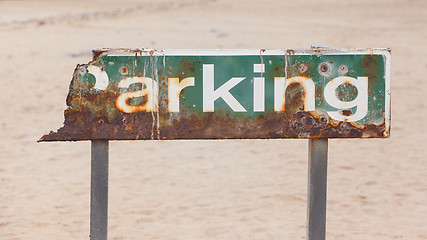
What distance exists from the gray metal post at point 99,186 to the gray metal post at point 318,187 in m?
0.90

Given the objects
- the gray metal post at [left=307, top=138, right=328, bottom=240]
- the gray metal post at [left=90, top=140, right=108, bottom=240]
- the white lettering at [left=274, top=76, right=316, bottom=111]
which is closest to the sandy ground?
the gray metal post at [left=307, top=138, right=328, bottom=240]

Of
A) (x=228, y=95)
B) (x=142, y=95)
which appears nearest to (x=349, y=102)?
(x=228, y=95)

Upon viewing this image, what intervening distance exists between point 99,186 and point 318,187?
3.12ft

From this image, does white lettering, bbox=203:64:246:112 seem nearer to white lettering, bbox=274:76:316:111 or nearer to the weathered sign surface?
the weathered sign surface

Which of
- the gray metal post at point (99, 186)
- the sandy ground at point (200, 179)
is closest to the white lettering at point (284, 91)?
the gray metal post at point (99, 186)

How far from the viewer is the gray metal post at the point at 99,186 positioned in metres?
2.86

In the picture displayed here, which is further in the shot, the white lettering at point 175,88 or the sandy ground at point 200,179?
the sandy ground at point 200,179

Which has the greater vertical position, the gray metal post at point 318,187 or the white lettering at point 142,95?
the white lettering at point 142,95

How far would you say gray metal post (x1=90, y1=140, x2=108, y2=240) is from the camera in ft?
9.39

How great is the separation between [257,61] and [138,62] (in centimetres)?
50

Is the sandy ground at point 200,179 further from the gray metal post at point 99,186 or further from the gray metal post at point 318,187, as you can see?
the gray metal post at point 99,186

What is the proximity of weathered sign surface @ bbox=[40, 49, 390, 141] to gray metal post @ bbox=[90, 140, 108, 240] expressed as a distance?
7cm

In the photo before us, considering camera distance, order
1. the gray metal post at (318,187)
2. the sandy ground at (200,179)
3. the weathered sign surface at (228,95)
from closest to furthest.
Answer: the weathered sign surface at (228,95) < the gray metal post at (318,187) < the sandy ground at (200,179)

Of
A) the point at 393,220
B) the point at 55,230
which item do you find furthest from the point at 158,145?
the point at 393,220
